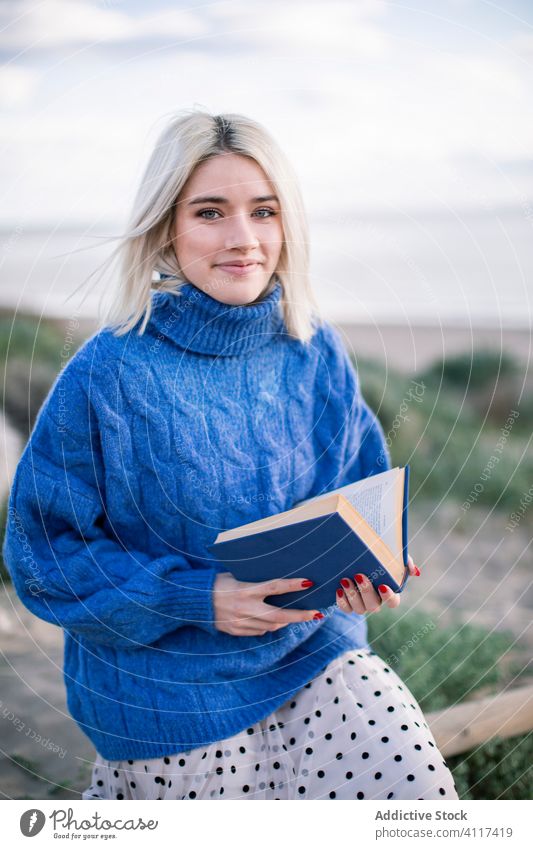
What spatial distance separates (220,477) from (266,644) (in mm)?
313

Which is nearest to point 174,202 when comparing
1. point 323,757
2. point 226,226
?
point 226,226

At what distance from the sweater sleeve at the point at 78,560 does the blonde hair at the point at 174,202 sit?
215 mm

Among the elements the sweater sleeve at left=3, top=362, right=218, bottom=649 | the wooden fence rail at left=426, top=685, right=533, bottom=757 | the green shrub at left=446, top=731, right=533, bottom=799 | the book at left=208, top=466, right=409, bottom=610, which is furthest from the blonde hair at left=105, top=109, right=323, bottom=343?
the green shrub at left=446, top=731, right=533, bottom=799

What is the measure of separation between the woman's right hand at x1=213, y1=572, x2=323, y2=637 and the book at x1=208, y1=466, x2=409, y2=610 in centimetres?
2

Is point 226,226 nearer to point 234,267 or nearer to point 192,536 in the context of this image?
point 234,267

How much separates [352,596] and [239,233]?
2.10 ft

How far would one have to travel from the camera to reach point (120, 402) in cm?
156

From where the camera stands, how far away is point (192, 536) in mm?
1616

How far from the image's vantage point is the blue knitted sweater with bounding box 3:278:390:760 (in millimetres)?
1535

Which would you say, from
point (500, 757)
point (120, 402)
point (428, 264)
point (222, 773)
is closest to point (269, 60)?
point (120, 402)

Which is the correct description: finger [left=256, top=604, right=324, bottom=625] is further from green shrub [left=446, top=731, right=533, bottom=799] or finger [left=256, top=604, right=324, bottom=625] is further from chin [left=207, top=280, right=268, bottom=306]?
green shrub [left=446, top=731, right=533, bottom=799]

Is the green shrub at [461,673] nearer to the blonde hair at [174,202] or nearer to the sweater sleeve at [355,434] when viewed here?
the sweater sleeve at [355,434]

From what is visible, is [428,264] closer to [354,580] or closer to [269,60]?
[269,60]

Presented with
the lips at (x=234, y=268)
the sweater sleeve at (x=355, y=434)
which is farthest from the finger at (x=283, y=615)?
the lips at (x=234, y=268)
